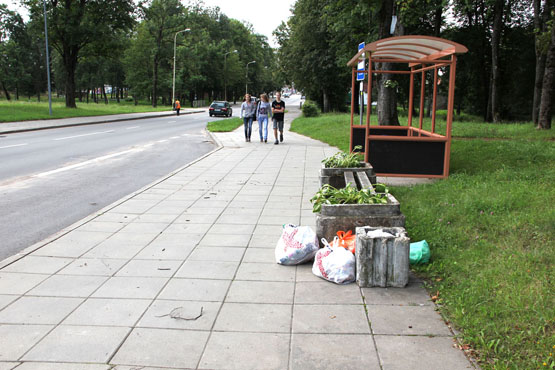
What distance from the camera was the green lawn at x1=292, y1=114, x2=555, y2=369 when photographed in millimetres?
3135

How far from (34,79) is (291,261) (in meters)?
95.6

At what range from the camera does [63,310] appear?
3773 mm

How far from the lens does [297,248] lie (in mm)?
4773

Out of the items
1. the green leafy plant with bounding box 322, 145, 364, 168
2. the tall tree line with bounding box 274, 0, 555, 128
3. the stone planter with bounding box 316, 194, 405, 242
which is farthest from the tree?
the stone planter with bounding box 316, 194, 405, 242

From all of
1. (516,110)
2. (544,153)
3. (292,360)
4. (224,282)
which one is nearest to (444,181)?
(544,153)

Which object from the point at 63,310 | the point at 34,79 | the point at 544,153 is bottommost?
the point at 63,310

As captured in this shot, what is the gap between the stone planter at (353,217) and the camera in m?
5.01

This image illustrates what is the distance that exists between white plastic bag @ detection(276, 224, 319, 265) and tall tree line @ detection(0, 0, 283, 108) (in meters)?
35.5

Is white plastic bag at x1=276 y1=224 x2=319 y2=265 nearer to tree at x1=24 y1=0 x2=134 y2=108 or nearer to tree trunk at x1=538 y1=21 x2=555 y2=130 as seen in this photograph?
tree trunk at x1=538 y1=21 x2=555 y2=130

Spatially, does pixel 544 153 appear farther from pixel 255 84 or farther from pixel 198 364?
pixel 255 84

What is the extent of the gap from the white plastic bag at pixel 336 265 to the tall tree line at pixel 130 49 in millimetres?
35969

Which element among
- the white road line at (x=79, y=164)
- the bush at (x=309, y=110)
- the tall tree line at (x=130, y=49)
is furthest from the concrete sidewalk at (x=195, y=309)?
the tall tree line at (x=130, y=49)

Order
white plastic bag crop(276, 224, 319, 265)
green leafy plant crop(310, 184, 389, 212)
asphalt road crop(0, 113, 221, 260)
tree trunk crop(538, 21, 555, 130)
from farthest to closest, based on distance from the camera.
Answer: tree trunk crop(538, 21, 555, 130) < asphalt road crop(0, 113, 221, 260) < green leafy plant crop(310, 184, 389, 212) < white plastic bag crop(276, 224, 319, 265)

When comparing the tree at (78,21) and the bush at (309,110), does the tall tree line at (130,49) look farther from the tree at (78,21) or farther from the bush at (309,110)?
the bush at (309,110)
